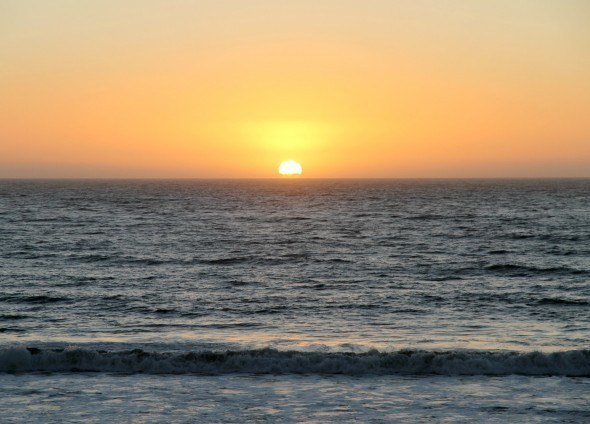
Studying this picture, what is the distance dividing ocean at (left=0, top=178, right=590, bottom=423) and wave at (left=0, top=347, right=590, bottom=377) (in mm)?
44

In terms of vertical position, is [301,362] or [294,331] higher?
[301,362]

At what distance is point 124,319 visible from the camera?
25.2m

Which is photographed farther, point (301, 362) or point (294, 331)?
point (294, 331)

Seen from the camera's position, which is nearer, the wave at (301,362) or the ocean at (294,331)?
the ocean at (294,331)

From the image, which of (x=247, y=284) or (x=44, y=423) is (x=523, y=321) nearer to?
(x=247, y=284)

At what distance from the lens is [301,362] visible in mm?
18062

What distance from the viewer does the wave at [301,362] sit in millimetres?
17734

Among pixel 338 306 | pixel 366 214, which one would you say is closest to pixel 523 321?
pixel 338 306

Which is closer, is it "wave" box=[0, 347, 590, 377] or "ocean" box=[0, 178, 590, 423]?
"ocean" box=[0, 178, 590, 423]

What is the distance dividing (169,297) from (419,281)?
1243 cm

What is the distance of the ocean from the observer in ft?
49.0

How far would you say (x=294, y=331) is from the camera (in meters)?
23.1

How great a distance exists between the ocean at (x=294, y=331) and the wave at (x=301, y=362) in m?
0.04

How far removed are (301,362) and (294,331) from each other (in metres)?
5.04
